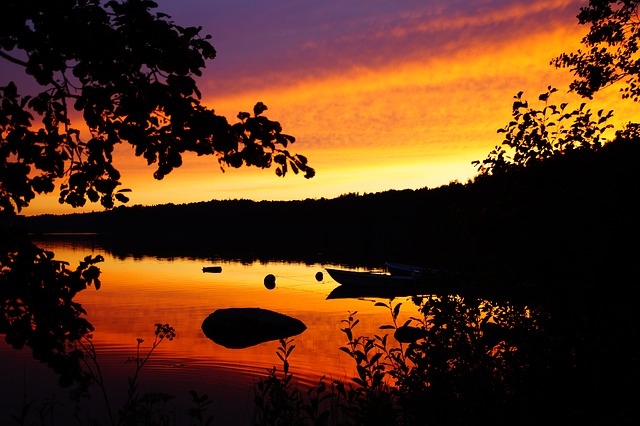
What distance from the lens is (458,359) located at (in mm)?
7895

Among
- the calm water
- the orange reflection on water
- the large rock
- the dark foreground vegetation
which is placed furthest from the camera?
the large rock

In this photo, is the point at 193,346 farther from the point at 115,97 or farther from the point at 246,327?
the point at 115,97

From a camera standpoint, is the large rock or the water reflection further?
the large rock

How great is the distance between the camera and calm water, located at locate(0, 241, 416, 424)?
17.1m

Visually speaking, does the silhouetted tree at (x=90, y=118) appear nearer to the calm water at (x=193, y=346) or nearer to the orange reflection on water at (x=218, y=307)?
the calm water at (x=193, y=346)

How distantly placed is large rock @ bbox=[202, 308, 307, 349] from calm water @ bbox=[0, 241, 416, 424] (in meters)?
0.55

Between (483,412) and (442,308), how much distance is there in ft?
6.13

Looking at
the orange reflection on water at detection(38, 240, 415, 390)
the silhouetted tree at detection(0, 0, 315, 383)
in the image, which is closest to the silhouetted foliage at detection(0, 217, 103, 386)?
the silhouetted tree at detection(0, 0, 315, 383)

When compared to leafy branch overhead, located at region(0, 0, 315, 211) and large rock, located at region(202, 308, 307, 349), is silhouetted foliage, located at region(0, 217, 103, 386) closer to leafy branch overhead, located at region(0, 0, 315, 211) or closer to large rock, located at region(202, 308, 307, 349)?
leafy branch overhead, located at region(0, 0, 315, 211)

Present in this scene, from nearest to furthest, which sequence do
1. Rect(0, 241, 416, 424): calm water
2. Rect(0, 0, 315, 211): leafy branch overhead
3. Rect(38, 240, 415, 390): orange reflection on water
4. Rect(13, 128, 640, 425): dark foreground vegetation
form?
Rect(0, 0, 315, 211): leafy branch overhead < Rect(13, 128, 640, 425): dark foreground vegetation < Rect(0, 241, 416, 424): calm water < Rect(38, 240, 415, 390): orange reflection on water

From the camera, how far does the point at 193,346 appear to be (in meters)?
24.4

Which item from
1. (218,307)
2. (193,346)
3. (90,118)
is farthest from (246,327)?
(90,118)

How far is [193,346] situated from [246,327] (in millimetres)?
2661

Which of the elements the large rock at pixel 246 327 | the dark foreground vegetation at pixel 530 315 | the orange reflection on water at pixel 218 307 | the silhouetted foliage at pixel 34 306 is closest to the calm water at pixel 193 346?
the orange reflection on water at pixel 218 307
